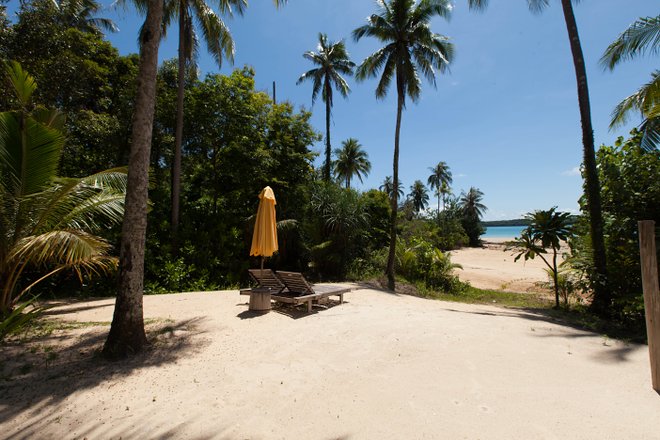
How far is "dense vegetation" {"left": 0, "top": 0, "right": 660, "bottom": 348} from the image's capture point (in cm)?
867

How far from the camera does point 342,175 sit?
36.9 metres

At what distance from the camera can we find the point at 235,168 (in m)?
13.7

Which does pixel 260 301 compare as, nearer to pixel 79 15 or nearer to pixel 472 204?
pixel 79 15

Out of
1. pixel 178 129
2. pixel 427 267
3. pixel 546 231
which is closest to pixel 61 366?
pixel 178 129

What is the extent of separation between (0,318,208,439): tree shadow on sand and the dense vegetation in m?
5.43

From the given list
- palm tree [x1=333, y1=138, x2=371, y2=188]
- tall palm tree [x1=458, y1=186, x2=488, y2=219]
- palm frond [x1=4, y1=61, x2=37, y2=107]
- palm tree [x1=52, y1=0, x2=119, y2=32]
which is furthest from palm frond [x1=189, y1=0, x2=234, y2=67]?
tall palm tree [x1=458, y1=186, x2=488, y2=219]

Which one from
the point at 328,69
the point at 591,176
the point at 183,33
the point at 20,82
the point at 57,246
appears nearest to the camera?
the point at 57,246

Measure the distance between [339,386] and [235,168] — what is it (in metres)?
11.5

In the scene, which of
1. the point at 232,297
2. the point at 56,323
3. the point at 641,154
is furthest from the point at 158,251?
the point at 641,154

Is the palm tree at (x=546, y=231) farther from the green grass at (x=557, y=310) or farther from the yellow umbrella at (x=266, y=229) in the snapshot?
the yellow umbrella at (x=266, y=229)

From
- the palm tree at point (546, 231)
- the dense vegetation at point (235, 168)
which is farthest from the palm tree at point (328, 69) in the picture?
the palm tree at point (546, 231)

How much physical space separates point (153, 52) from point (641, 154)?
11133mm

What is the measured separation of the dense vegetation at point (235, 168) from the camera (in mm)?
8672

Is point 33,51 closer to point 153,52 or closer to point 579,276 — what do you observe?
point 153,52
